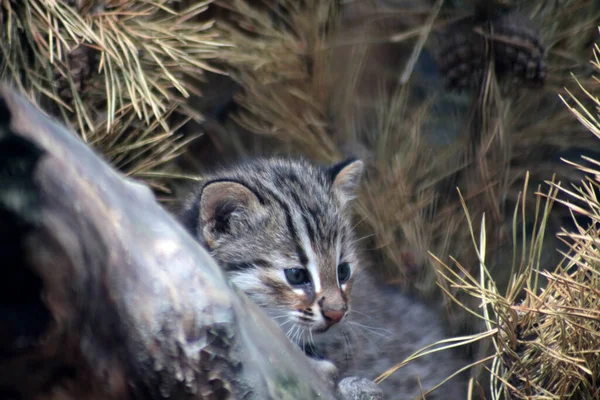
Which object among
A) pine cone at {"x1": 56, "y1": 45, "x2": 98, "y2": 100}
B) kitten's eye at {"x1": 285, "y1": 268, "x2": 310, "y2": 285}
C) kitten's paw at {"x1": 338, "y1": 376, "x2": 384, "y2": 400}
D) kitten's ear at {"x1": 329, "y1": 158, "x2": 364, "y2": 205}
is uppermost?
pine cone at {"x1": 56, "y1": 45, "x2": 98, "y2": 100}

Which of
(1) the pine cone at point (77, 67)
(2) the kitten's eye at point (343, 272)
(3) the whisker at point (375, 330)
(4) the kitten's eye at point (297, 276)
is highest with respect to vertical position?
(1) the pine cone at point (77, 67)

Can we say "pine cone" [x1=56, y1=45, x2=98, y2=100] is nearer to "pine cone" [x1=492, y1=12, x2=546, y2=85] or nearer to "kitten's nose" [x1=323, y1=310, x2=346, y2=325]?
"kitten's nose" [x1=323, y1=310, x2=346, y2=325]

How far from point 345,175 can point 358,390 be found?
109 centimetres

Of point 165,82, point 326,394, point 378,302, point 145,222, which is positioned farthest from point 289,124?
point 145,222

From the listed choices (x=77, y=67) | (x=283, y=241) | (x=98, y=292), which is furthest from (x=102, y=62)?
(x=98, y=292)

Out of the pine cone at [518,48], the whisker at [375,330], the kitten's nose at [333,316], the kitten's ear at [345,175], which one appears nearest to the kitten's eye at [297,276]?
the kitten's nose at [333,316]

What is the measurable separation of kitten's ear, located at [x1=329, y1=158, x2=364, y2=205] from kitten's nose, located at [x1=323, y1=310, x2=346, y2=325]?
2.04ft

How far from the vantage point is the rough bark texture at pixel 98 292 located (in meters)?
1.41

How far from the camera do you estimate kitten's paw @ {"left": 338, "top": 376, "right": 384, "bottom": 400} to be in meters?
2.37

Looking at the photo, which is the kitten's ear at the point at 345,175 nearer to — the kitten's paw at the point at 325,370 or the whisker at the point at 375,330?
the whisker at the point at 375,330

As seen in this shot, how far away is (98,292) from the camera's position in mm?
1527

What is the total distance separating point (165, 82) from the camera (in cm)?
335

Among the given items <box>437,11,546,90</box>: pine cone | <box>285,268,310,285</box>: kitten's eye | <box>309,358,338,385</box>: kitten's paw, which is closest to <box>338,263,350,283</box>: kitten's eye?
<box>285,268,310,285</box>: kitten's eye

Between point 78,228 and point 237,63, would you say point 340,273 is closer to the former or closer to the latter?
point 237,63
